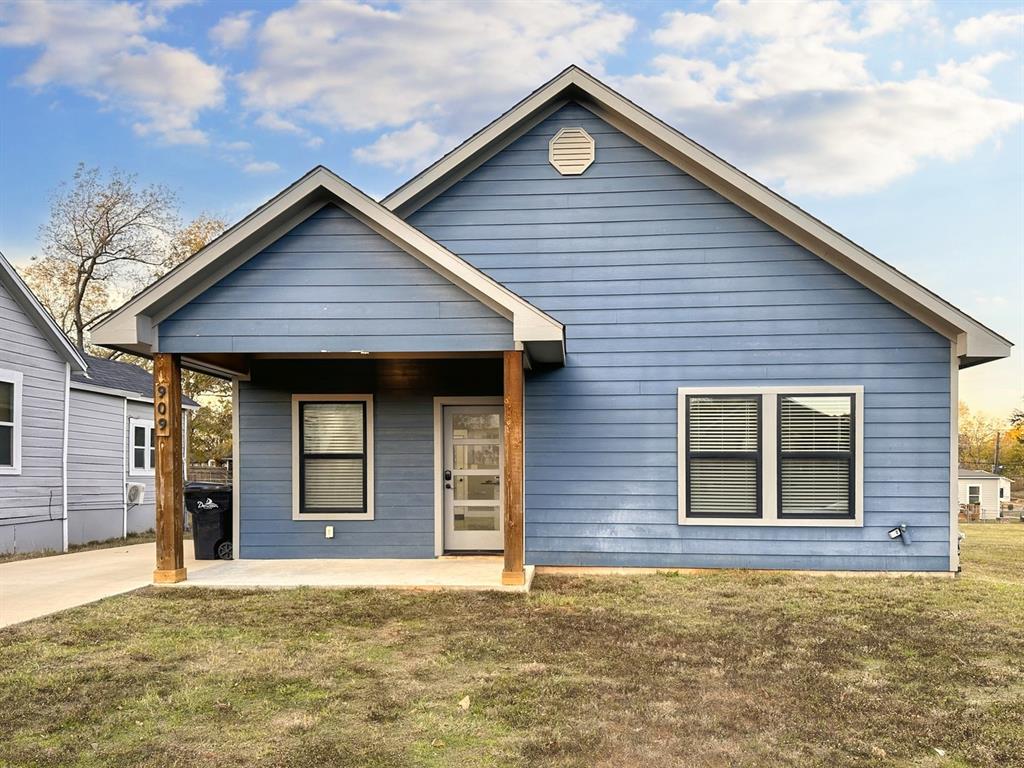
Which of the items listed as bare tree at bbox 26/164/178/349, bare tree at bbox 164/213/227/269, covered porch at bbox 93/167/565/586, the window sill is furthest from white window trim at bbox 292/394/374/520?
bare tree at bbox 26/164/178/349

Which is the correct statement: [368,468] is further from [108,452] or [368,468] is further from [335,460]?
Result: [108,452]

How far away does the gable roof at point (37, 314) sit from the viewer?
13.0 m

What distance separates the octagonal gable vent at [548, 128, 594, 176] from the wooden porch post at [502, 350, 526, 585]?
2858 millimetres

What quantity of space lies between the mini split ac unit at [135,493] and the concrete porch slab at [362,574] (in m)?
9.97

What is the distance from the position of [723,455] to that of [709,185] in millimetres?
3155

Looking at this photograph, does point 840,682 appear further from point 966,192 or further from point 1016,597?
point 966,192

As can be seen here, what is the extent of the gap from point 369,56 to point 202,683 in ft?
53.0

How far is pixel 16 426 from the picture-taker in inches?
526

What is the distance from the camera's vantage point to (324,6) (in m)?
16.1

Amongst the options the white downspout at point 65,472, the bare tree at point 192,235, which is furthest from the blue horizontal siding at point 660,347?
the bare tree at point 192,235

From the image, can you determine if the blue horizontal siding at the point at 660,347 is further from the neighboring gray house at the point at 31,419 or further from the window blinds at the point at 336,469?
the neighboring gray house at the point at 31,419

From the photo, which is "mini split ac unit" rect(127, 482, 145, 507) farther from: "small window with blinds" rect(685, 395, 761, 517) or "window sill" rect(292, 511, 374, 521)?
"small window with blinds" rect(685, 395, 761, 517)

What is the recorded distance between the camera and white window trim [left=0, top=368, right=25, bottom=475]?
13242mm

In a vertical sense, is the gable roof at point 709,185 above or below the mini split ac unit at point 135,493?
above
